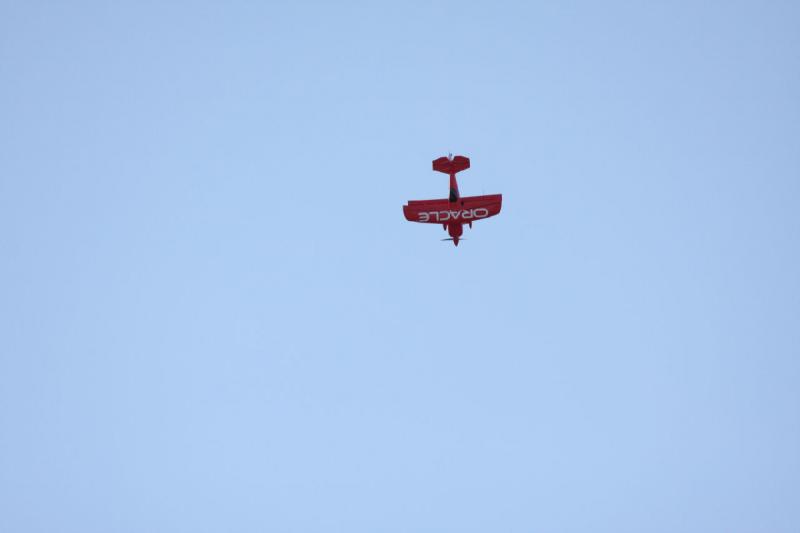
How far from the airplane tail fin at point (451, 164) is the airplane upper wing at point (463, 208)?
2.69m

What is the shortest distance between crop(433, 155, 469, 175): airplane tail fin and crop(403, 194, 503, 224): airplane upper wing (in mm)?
2690

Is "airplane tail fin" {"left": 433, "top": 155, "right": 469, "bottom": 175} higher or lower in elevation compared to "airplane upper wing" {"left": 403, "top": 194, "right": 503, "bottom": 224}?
higher

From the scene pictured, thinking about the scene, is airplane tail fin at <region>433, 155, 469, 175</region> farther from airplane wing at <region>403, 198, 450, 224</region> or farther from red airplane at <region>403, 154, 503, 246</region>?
airplane wing at <region>403, 198, 450, 224</region>

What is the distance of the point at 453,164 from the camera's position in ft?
236

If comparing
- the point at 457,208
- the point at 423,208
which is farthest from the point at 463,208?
the point at 423,208

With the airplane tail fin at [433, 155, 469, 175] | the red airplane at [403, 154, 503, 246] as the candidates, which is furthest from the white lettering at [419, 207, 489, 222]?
the airplane tail fin at [433, 155, 469, 175]

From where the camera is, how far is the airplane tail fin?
71.9m

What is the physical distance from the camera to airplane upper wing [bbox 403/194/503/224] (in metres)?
72.8

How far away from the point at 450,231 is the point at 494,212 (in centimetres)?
429

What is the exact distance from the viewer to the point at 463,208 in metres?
72.9

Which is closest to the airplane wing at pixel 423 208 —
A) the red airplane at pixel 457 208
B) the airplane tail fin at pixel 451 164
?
the red airplane at pixel 457 208

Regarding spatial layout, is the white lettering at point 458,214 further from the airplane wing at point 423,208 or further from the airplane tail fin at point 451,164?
the airplane tail fin at point 451,164

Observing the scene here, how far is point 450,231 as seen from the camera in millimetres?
73438

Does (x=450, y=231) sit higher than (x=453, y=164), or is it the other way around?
(x=453, y=164)
